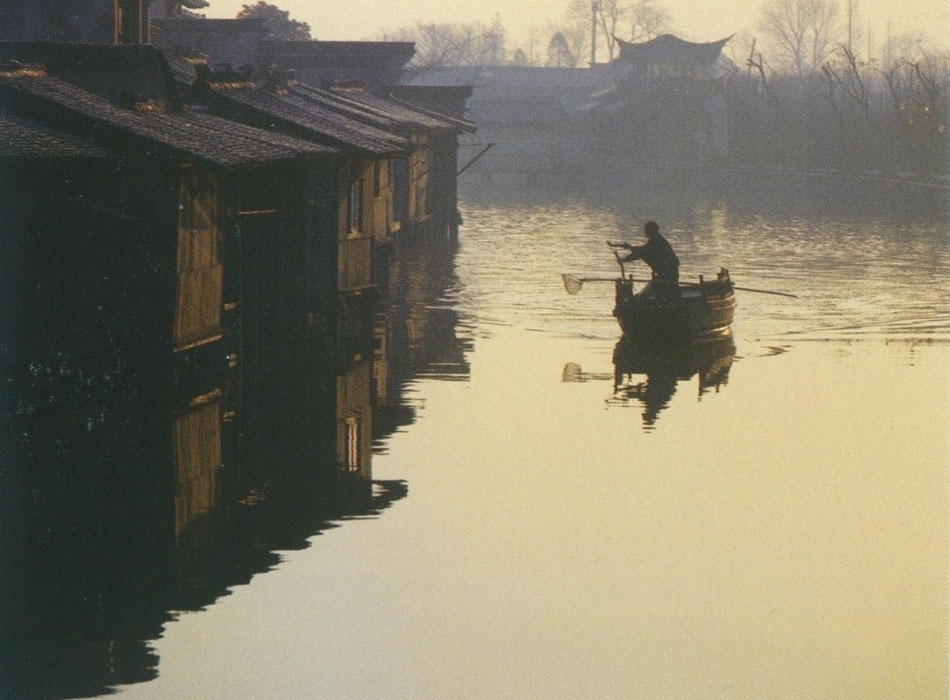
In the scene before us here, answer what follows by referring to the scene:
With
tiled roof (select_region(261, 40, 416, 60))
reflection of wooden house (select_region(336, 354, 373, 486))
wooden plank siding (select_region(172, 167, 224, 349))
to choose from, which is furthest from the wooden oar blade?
tiled roof (select_region(261, 40, 416, 60))

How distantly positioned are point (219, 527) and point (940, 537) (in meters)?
5.41

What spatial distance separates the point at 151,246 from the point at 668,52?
3617 inches

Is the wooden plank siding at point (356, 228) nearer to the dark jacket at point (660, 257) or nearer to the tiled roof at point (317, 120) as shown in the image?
the tiled roof at point (317, 120)

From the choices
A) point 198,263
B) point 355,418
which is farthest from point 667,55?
point 355,418

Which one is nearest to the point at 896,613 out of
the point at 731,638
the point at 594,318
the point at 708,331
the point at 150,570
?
the point at 731,638

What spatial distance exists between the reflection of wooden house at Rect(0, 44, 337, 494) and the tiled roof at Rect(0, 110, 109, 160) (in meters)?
0.13

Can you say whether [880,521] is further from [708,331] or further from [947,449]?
[708,331]

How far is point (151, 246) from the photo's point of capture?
19531 millimetres

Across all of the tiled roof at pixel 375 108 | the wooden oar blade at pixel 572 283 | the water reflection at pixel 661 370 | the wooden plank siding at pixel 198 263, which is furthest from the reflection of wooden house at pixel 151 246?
the tiled roof at pixel 375 108

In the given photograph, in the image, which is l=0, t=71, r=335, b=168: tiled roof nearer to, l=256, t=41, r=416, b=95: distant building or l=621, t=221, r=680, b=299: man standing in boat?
l=621, t=221, r=680, b=299: man standing in boat

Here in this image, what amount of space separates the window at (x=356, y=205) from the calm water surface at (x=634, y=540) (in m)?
2.44

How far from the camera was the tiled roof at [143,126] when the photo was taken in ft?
63.4

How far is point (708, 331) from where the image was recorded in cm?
2669

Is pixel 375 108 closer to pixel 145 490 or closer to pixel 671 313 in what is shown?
pixel 671 313
